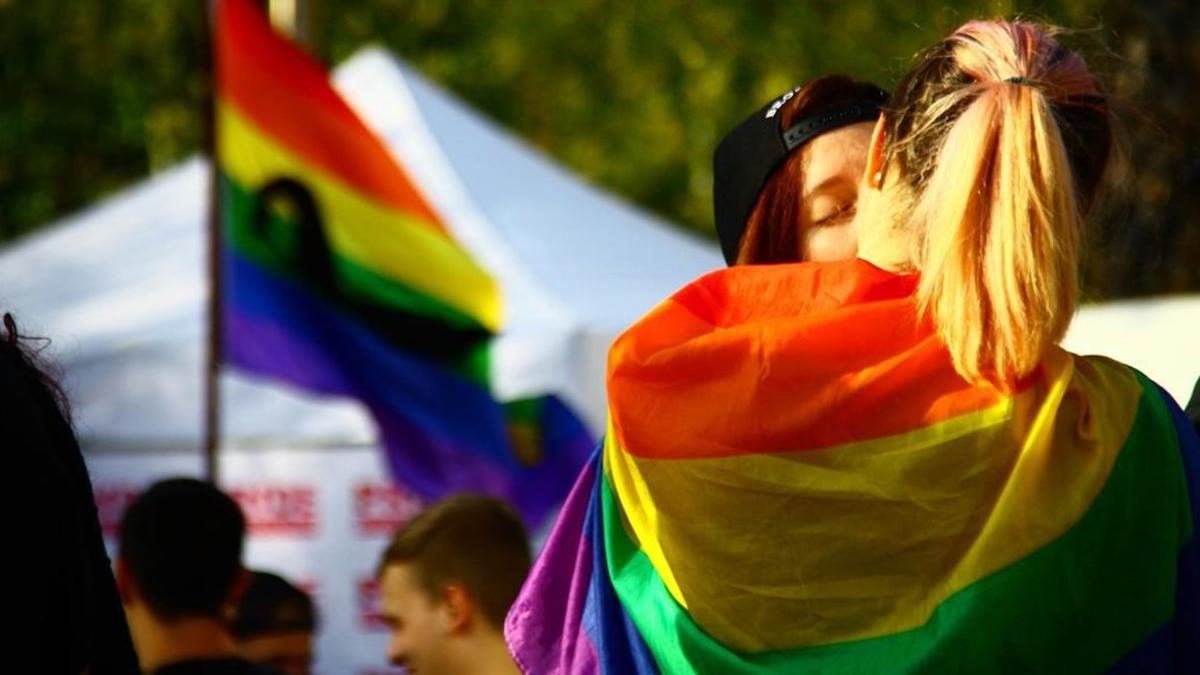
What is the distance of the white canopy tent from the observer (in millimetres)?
7820

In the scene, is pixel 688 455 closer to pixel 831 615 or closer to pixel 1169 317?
pixel 831 615

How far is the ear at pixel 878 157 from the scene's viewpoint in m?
2.24

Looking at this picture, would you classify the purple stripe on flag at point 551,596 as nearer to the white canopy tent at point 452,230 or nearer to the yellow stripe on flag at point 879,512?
the yellow stripe on flag at point 879,512

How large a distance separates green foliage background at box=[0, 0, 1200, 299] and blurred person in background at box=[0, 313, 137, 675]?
1129cm

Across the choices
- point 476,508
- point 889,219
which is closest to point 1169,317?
point 476,508

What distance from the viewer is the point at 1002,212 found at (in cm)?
200

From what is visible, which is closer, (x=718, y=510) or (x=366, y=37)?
(x=718, y=510)

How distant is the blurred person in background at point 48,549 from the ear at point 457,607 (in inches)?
59.2

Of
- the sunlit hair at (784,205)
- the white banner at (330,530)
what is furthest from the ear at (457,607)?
the white banner at (330,530)

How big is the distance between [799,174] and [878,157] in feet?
0.99

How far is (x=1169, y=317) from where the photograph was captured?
18.1 ft

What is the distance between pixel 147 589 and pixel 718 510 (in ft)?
6.43

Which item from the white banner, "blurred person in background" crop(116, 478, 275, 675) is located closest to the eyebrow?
"blurred person in background" crop(116, 478, 275, 675)

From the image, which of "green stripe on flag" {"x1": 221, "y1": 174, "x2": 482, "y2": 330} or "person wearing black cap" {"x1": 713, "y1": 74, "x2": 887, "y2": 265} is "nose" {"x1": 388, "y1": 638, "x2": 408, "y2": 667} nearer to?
"person wearing black cap" {"x1": 713, "y1": 74, "x2": 887, "y2": 265}
